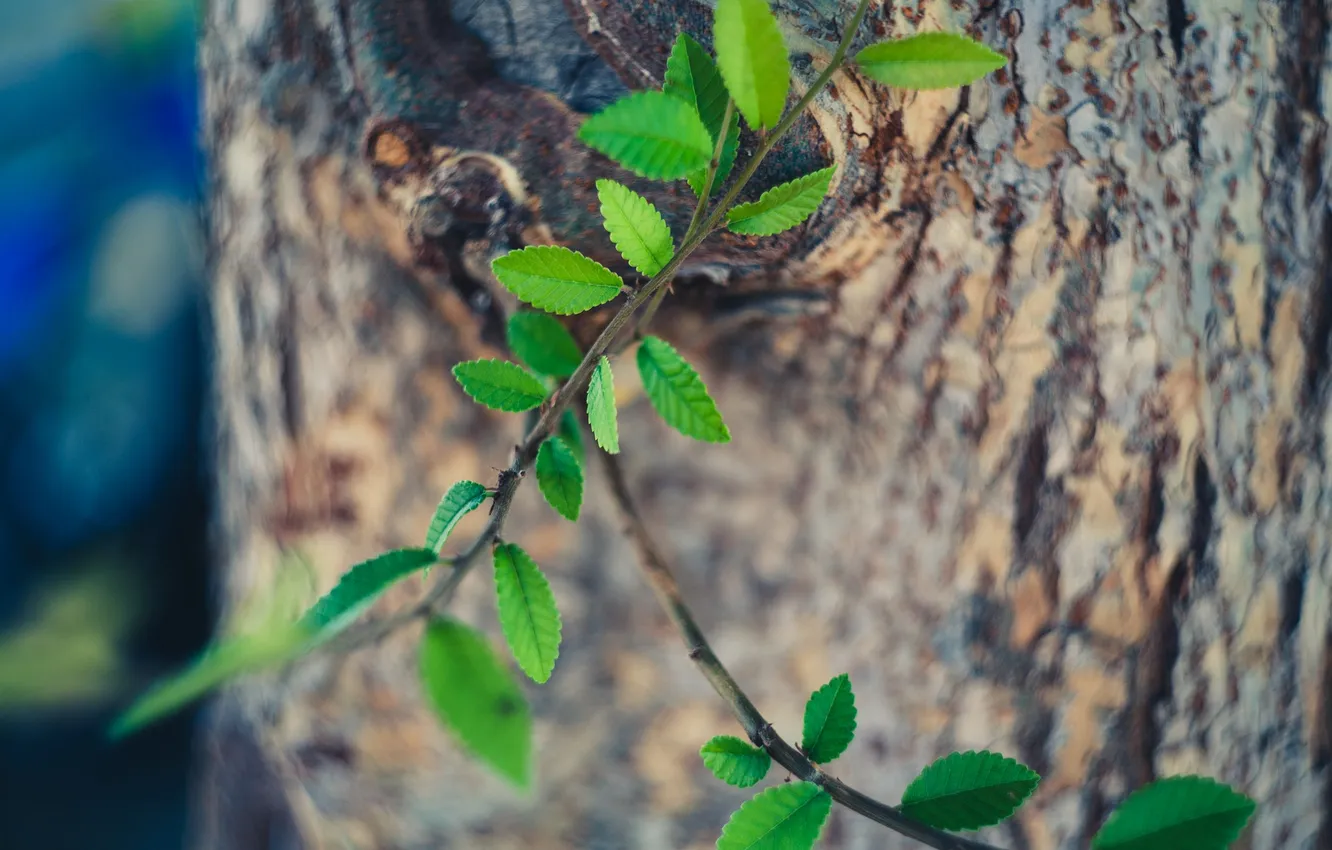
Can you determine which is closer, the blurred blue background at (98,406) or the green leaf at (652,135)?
the green leaf at (652,135)

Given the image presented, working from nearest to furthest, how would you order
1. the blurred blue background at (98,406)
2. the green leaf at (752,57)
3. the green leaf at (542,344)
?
the green leaf at (752,57)
the green leaf at (542,344)
the blurred blue background at (98,406)

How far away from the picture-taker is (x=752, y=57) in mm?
283

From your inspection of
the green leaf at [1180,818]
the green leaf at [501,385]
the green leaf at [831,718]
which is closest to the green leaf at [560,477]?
the green leaf at [501,385]

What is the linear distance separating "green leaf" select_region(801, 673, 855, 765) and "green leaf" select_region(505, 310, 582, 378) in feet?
0.68

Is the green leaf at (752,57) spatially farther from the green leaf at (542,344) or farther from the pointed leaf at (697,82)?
the green leaf at (542,344)

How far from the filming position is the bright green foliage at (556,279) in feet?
1.04

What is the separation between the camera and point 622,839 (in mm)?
671

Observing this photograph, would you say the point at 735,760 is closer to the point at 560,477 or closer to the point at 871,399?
the point at 560,477

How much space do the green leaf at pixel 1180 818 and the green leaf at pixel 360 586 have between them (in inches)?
11.7

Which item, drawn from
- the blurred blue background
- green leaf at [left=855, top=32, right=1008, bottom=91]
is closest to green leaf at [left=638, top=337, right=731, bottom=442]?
Result: green leaf at [left=855, top=32, right=1008, bottom=91]

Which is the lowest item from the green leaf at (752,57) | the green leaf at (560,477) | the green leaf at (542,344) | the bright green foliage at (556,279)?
the green leaf at (560,477)

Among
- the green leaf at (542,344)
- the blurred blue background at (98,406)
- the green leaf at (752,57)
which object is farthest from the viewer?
the blurred blue background at (98,406)

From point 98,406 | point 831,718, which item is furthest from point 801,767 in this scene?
point 98,406

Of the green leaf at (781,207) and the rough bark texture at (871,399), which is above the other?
the green leaf at (781,207)
